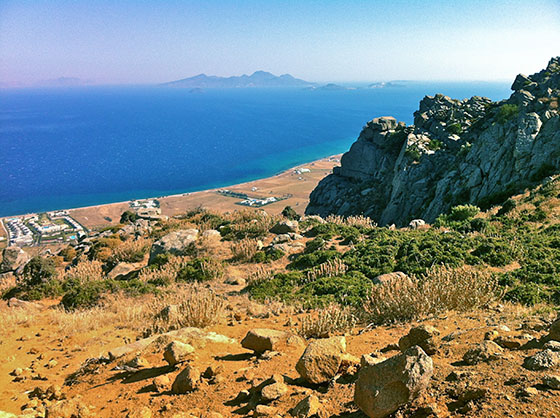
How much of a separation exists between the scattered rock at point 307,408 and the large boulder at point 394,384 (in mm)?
478

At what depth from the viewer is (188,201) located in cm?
8262

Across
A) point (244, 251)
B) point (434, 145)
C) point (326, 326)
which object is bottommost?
point (244, 251)

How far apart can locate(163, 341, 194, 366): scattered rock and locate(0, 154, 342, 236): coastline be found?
5922 centimetres

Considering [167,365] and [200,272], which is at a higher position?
[167,365]

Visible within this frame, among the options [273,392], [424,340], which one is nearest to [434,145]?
[424,340]

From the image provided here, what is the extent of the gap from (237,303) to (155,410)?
6.29 metres

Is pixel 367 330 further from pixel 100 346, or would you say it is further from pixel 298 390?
pixel 100 346

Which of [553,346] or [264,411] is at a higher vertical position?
[553,346]

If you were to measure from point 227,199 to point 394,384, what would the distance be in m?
81.1

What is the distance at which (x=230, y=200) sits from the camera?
269 feet

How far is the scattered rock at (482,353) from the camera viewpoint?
13.8ft

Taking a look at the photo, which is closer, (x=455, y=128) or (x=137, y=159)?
(x=455, y=128)

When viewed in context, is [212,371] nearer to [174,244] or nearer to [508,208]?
[174,244]

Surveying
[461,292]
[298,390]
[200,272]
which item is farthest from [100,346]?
[461,292]
